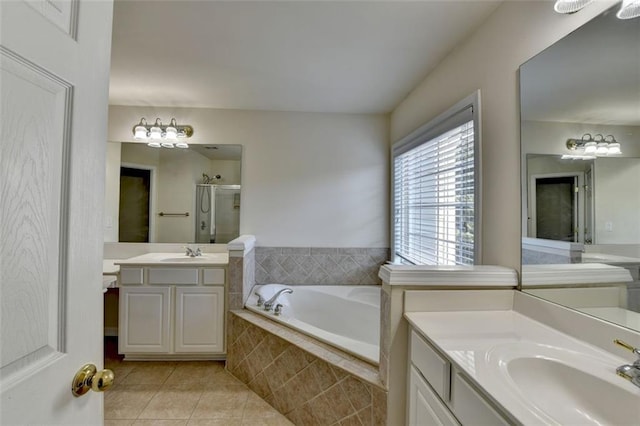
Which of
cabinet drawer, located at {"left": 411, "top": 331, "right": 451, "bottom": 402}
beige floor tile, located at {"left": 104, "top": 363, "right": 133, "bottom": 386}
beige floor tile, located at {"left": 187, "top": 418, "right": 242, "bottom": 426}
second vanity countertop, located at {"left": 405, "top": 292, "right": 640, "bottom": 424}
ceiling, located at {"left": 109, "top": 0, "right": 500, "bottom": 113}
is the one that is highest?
ceiling, located at {"left": 109, "top": 0, "right": 500, "bottom": 113}

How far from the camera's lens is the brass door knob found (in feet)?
1.87

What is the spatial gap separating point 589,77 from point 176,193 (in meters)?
3.25

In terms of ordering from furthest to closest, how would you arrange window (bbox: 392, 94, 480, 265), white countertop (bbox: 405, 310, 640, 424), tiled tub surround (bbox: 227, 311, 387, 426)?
window (bbox: 392, 94, 480, 265)
tiled tub surround (bbox: 227, 311, 387, 426)
white countertop (bbox: 405, 310, 640, 424)

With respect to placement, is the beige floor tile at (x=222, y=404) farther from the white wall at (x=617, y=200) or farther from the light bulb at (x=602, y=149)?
the light bulb at (x=602, y=149)

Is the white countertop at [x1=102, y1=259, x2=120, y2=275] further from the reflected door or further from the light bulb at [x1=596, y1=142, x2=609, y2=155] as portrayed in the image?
the light bulb at [x1=596, y1=142, x2=609, y2=155]

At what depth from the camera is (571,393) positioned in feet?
2.75

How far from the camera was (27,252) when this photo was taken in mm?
480

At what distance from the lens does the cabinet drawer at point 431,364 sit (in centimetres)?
96

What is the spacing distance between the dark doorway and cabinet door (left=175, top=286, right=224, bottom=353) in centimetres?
101

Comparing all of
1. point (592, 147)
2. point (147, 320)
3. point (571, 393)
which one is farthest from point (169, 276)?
point (592, 147)

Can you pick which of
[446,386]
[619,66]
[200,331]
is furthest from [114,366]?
[619,66]

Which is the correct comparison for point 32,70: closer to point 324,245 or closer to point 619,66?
point 619,66

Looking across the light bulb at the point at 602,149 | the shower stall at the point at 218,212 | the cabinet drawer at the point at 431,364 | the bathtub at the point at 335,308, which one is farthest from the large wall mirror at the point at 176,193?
the light bulb at the point at 602,149

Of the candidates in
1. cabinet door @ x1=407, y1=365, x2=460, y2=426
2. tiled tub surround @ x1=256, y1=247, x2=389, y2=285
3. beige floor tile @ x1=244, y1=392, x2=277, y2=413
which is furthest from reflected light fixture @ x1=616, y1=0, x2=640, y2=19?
beige floor tile @ x1=244, y1=392, x2=277, y2=413
